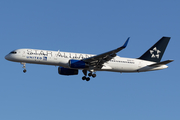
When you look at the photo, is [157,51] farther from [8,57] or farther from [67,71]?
[8,57]

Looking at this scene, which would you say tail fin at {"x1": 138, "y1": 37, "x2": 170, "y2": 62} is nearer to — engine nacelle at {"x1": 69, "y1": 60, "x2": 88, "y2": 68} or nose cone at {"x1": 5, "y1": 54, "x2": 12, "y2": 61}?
engine nacelle at {"x1": 69, "y1": 60, "x2": 88, "y2": 68}

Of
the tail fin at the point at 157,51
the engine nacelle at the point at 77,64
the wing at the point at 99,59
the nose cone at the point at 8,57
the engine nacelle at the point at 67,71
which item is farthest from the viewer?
the tail fin at the point at 157,51

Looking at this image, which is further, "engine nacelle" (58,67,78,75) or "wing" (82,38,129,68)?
"engine nacelle" (58,67,78,75)

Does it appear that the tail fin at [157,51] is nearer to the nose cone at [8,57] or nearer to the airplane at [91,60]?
the airplane at [91,60]

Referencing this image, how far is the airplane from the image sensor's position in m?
53.1

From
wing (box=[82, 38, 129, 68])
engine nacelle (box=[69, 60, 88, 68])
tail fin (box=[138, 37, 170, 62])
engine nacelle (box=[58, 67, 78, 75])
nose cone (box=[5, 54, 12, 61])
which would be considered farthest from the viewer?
tail fin (box=[138, 37, 170, 62])

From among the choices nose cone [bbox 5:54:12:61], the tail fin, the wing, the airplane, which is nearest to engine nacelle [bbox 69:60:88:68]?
the airplane

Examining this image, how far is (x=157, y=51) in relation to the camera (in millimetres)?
60156

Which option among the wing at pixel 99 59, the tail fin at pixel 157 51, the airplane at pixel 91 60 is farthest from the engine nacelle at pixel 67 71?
the tail fin at pixel 157 51

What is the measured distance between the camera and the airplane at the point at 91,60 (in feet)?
174

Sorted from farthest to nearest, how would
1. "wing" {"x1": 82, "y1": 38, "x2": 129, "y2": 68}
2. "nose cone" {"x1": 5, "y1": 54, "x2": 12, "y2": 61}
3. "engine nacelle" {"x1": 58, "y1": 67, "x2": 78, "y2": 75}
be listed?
1. "engine nacelle" {"x1": 58, "y1": 67, "x2": 78, "y2": 75}
2. "nose cone" {"x1": 5, "y1": 54, "x2": 12, "y2": 61}
3. "wing" {"x1": 82, "y1": 38, "x2": 129, "y2": 68}

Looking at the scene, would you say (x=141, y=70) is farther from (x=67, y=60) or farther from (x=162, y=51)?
(x=67, y=60)

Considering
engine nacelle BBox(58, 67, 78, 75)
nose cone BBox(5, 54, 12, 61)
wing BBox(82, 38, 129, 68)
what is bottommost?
engine nacelle BBox(58, 67, 78, 75)

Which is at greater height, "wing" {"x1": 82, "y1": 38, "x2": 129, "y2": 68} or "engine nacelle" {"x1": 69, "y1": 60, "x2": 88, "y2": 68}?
"wing" {"x1": 82, "y1": 38, "x2": 129, "y2": 68}
